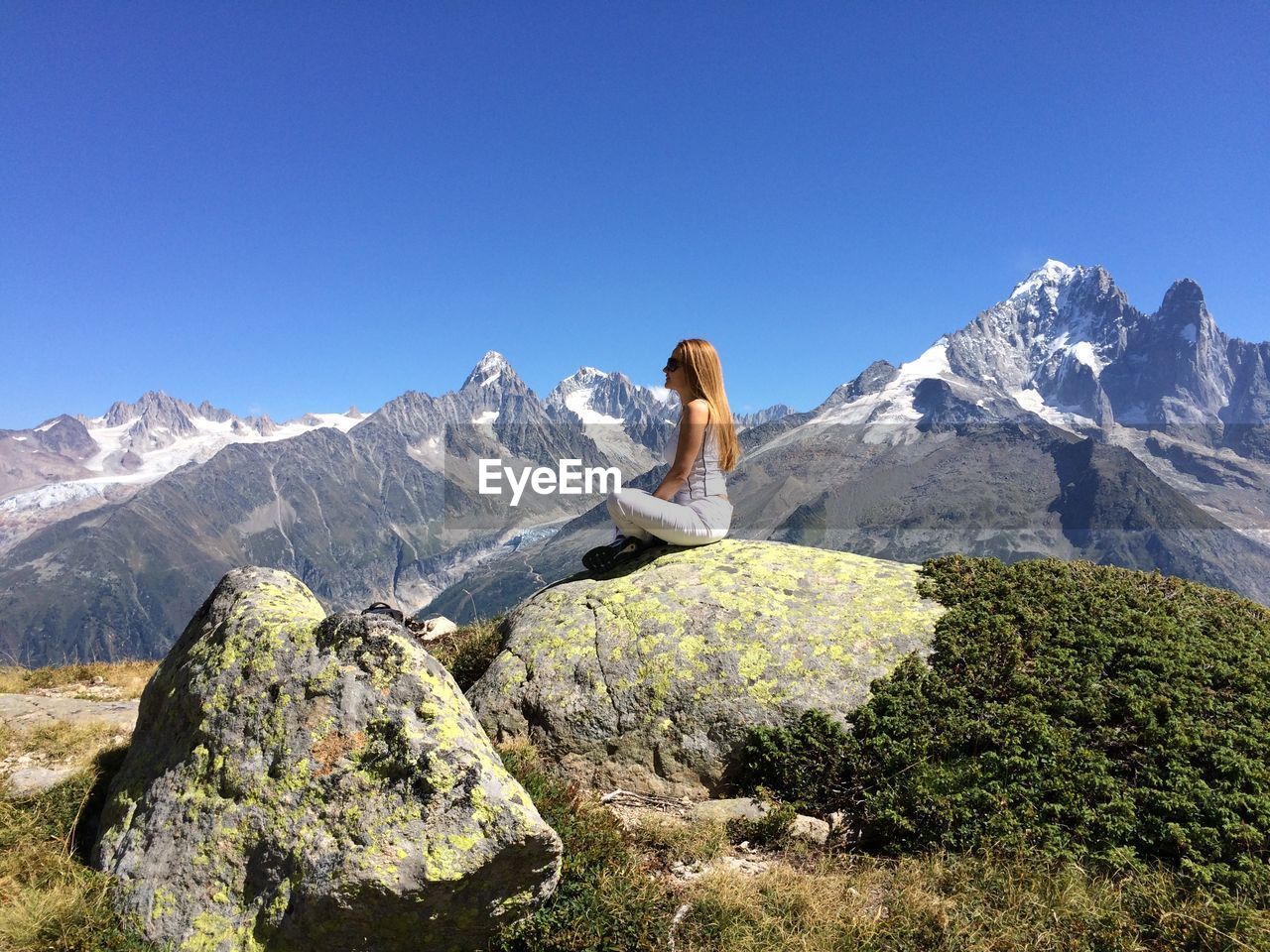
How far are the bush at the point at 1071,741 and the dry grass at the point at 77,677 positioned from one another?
15575 mm

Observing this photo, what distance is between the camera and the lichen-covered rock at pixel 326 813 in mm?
5691

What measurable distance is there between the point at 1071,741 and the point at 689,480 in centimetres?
667

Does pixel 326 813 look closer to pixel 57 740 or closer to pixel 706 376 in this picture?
pixel 57 740

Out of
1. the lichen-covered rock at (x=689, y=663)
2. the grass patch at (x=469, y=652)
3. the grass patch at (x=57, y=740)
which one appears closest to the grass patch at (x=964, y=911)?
the lichen-covered rock at (x=689, y=663)

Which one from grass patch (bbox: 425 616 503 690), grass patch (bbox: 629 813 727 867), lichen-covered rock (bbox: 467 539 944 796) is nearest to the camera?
grass patch (bbox: 629 813 727 867)

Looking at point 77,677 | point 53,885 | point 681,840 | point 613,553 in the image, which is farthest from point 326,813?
point 77,677

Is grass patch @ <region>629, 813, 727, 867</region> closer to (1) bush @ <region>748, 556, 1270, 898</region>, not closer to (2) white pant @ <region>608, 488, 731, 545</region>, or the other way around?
(1) bush @ <region>748, 556, 1270, 898</region>

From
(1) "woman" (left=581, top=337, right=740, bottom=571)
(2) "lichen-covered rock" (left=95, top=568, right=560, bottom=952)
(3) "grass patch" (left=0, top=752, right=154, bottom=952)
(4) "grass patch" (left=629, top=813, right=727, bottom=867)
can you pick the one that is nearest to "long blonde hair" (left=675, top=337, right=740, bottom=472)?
(1) "woman" (left=581, top=337, right=740, bottom=571)

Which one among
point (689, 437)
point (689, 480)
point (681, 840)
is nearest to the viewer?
point (681, 840)

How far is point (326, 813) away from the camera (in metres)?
5.89

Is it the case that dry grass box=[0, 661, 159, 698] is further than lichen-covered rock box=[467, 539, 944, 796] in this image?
Yes

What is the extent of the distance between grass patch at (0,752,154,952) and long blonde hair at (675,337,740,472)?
384 inches

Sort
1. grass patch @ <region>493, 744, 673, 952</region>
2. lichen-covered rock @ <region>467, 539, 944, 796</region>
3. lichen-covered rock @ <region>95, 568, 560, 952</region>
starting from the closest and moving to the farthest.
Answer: lichen-covered rock @ <region>95, 568, 560, 952</region> → grass patch @ <region>493, 744, 673, 952</region> → lichen-covered rock @ <region>467, 539, 944, 796</region>

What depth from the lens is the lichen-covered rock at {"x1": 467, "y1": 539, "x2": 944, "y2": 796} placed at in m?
9.57
